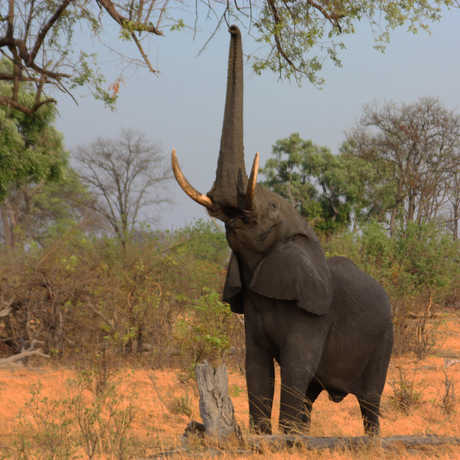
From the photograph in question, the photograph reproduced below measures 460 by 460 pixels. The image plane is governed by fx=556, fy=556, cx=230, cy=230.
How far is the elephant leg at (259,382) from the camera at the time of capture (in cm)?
392

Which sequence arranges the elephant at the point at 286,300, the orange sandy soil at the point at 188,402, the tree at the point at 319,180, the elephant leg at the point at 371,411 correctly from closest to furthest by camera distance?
1. the elephant at the point at 286,300
2. the elephant leg at the point at 371,411
3. the orange sandy soil at the point at 188,402
4. the tree at the point at 319,180

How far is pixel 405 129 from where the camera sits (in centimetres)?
2714

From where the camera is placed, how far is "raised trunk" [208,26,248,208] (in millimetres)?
3406

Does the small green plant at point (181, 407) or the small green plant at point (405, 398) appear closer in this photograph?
the small green plant at point (181, 407)

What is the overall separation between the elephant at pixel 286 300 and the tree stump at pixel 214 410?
19 centimetres

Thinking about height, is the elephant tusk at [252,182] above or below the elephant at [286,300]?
above

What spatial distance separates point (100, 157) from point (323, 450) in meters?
31.8

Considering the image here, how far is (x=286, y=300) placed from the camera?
12.4ft

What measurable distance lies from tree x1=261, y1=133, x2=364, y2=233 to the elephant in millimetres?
24228

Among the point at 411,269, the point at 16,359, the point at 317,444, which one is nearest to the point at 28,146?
the point at 16,359

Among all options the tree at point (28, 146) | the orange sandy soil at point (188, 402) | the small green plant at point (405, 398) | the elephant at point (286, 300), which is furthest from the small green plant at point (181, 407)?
the tree at point (28, 146)

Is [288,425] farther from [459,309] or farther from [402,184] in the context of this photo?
[402,184]

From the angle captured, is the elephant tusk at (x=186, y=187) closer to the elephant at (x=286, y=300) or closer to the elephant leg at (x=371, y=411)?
the elephant at (x=286, y=300)

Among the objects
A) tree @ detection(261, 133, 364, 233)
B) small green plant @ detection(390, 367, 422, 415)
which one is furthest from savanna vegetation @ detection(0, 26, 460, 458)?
tree @ detection(261, 133, 364, 233)
